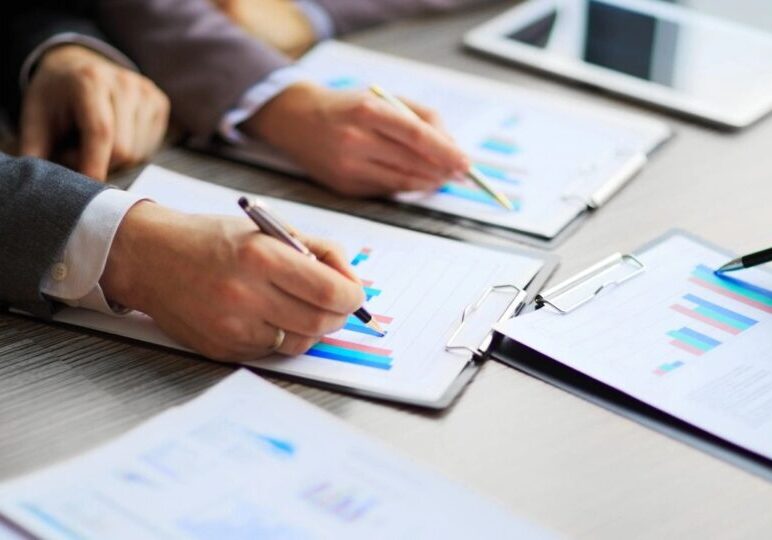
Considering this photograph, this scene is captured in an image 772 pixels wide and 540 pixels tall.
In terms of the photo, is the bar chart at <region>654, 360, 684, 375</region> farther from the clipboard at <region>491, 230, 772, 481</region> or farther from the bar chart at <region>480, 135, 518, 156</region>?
the bar chart at <region>480, 135, 518, 156</region>

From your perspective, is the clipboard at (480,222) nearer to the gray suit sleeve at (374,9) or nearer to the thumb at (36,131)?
the thumb at (36,131)

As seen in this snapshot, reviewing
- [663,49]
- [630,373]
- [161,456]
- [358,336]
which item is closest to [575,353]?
[630,373]

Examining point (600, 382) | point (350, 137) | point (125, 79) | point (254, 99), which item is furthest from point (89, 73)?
point (600, 382)

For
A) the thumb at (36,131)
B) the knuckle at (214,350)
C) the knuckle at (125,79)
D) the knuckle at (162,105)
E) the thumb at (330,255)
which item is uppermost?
the thumb at (330,255)

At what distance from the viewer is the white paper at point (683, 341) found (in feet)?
2.55

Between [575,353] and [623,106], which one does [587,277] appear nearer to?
[575,353]

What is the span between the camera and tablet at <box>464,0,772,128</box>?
1.27 metres

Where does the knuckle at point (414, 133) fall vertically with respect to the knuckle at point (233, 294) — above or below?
above

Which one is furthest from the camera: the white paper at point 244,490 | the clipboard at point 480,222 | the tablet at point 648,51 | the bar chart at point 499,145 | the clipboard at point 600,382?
the tablet at point 648,51

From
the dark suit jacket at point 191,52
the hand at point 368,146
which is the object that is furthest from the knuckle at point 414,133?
the dark suit jacket at point 191,52

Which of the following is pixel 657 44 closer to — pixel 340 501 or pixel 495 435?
pixel 495 435

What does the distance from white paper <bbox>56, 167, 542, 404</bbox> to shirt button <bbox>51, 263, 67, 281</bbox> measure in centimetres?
4

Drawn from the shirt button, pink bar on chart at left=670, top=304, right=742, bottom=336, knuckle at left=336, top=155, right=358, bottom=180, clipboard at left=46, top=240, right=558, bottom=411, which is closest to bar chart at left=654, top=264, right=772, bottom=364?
pink bar on chart at left=670, top=304, right=742, bottom=336

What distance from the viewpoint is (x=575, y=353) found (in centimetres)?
83
